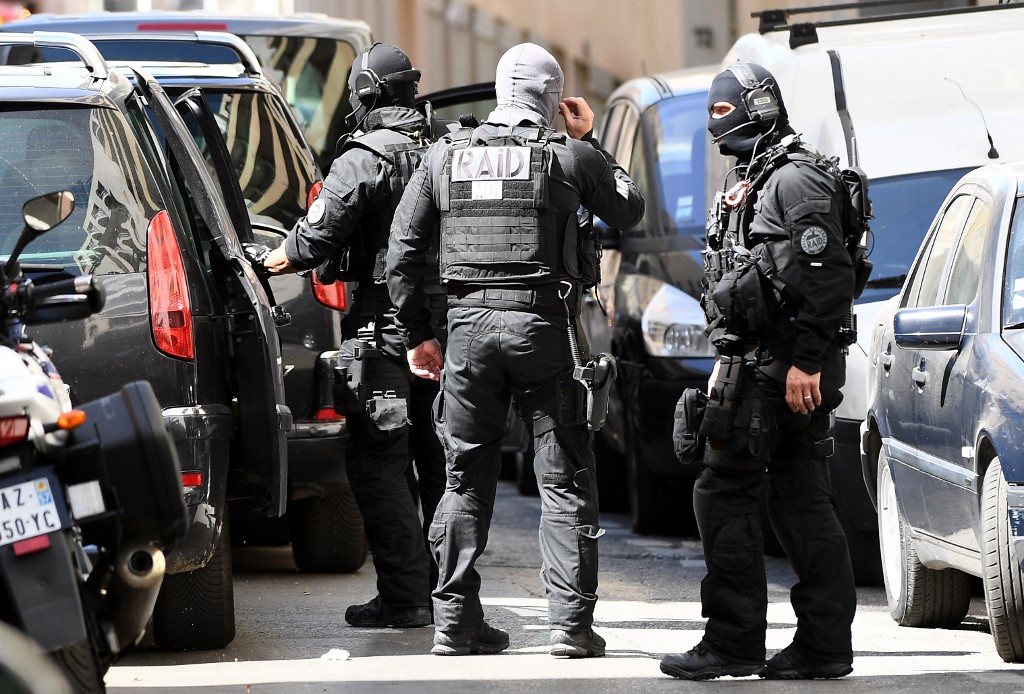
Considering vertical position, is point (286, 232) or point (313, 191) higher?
point (313, 191)

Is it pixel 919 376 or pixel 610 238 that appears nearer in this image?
pixel 919 376

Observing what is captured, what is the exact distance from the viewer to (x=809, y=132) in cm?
886

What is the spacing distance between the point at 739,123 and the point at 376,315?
1466mm

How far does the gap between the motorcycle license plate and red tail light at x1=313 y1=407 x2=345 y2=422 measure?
3.26 meters

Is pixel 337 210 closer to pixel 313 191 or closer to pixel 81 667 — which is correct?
pixel 313 191

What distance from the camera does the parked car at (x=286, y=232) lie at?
290 inches

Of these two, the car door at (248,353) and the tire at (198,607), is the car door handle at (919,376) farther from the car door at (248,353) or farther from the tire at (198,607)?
the tire at (198,607)

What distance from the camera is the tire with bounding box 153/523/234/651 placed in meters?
6.17

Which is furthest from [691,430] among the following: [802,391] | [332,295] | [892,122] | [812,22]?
[812,22]

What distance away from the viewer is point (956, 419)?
632 cm

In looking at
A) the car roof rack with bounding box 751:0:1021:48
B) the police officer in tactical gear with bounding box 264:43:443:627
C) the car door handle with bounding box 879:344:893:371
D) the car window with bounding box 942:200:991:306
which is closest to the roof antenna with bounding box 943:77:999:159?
the car roof rack with bounding box 751:0:1021:48

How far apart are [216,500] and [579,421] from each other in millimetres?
1153

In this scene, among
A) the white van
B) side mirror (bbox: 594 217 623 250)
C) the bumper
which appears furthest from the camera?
side mirror (bbox: 594 217 623 250)

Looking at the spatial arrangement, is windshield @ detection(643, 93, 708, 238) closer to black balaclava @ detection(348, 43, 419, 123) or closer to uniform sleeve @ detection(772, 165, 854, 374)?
black balaclava @ detection(348, 43, 419, 123)
